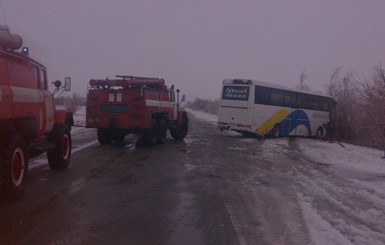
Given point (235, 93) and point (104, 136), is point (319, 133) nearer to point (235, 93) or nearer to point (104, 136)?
point (235, 93)

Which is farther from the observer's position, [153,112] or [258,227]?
[153,112]

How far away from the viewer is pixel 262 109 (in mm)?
25406

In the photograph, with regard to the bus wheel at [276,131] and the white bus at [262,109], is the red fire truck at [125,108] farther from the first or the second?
the bus wheel at [276,131]

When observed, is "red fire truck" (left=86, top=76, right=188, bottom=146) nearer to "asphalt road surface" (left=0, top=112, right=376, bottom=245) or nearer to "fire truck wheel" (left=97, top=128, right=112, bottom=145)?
"fire truck wheel" (left=97, top=128, right=112, bottom=145)

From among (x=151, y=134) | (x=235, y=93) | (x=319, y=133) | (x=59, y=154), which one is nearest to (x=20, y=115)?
(x=59, y=154)

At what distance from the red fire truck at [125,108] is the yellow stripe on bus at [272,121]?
7998 millimetres

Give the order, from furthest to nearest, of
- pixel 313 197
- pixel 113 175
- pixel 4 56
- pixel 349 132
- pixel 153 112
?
pixel 349 132
pixel 153 112
pixel 113 175
pixel 313 197
pixel 4 56

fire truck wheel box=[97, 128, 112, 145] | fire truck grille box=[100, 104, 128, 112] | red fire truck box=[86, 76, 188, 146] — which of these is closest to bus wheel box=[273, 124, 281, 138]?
red fire truck box=[86, 76, 188, 146]

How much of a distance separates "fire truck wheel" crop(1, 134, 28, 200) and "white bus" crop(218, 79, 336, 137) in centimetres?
1748

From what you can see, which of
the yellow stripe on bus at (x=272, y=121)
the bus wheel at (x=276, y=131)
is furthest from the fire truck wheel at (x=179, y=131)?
the bus wheel at (x=276, y=131)

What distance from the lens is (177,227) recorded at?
257 inches

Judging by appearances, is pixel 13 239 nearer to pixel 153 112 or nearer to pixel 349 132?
pixel 153 112

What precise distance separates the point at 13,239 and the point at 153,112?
13.0 metres

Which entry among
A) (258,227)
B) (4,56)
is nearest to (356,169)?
(258,227)
